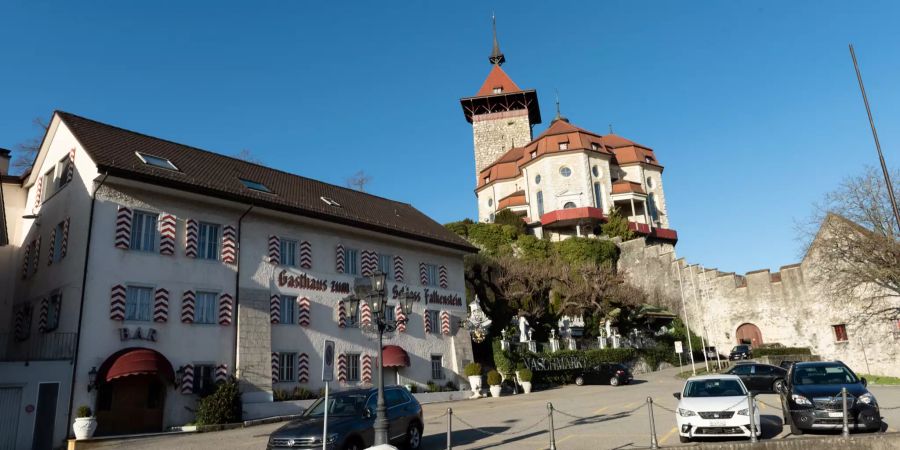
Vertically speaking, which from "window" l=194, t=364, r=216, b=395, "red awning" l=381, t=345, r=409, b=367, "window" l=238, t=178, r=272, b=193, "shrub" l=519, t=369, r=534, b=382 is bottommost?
"shrub" l=519, t=369, r=534, b=382

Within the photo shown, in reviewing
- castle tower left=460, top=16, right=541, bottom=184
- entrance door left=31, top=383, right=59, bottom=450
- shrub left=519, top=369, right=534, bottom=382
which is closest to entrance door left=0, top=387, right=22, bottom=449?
entrance door left=31, top=383, right=59, bottom=450

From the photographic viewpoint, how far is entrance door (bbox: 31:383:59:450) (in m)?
17.5

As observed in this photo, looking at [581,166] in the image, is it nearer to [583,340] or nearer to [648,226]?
[648,226]

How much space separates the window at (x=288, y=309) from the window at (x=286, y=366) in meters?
1.36

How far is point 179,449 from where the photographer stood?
15414 mm

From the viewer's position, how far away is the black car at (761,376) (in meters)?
25.1

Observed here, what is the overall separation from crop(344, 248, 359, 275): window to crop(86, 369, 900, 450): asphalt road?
7.08m

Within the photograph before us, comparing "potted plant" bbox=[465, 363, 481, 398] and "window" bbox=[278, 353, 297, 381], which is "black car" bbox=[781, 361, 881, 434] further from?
"potted plant" bbox=[465, 363, 481, 398]

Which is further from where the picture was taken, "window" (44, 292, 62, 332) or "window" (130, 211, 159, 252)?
"window" (130, 211, 159, 252)

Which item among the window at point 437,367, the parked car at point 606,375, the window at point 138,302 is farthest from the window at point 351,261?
the parked car at point 606,375

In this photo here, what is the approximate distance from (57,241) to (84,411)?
7.72 m

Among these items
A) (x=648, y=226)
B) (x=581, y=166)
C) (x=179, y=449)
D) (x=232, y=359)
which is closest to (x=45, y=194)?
(x=232, y=359)

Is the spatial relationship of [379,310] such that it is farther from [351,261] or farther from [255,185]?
[255,185]

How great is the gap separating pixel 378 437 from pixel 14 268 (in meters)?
23.1
